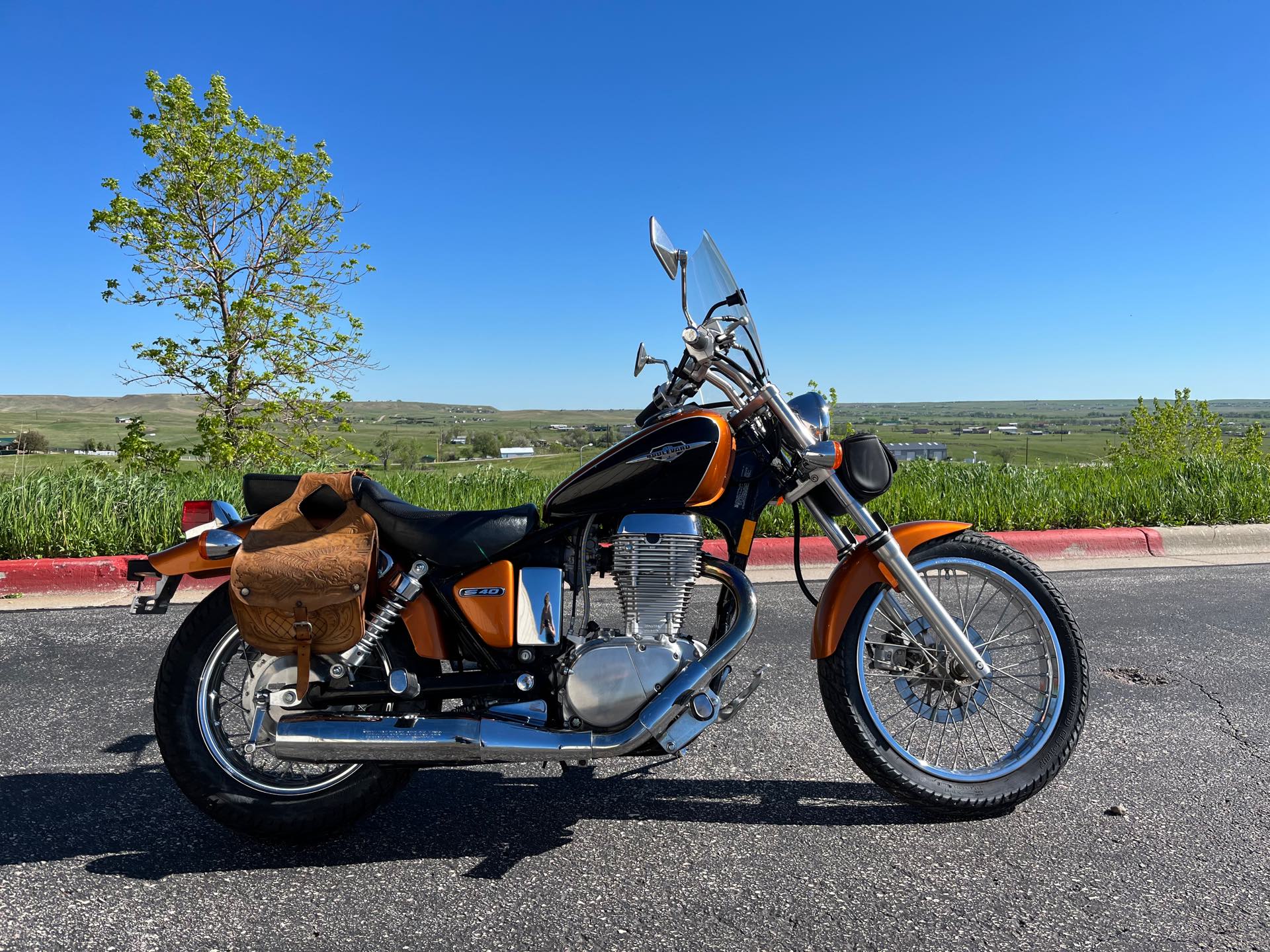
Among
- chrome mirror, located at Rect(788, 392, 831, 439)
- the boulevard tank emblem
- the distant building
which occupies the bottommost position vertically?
the distant building

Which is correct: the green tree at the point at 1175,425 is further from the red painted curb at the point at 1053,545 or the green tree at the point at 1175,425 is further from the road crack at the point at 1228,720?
the road crack at the point at 1228,720

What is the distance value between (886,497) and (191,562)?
6296 millimetres

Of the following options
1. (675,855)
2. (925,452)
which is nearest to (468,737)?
(675,855)

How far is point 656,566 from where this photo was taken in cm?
254

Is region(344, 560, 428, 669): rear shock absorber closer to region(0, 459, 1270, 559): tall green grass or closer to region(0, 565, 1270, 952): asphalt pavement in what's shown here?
region(0, 565, 1270, 952): asphalt pavement

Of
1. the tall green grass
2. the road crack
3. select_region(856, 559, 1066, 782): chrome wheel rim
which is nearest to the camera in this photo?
select_region(856, 559, 1066, 782): chrome wheel rim

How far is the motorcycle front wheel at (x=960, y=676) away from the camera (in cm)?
267

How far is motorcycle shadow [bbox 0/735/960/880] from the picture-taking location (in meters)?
2.48

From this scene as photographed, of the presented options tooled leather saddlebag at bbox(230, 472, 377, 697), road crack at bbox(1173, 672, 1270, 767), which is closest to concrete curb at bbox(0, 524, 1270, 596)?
road crack at bbox(1173, 672, 1270, 767)

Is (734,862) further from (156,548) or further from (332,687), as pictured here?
(156,548)

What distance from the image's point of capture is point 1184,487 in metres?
8.40

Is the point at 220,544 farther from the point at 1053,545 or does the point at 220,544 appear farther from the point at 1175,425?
the point at 1175,425

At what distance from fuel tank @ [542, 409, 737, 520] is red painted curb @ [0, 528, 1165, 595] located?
8.17 feet

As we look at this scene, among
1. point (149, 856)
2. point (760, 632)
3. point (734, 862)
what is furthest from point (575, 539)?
point (760, 632)
